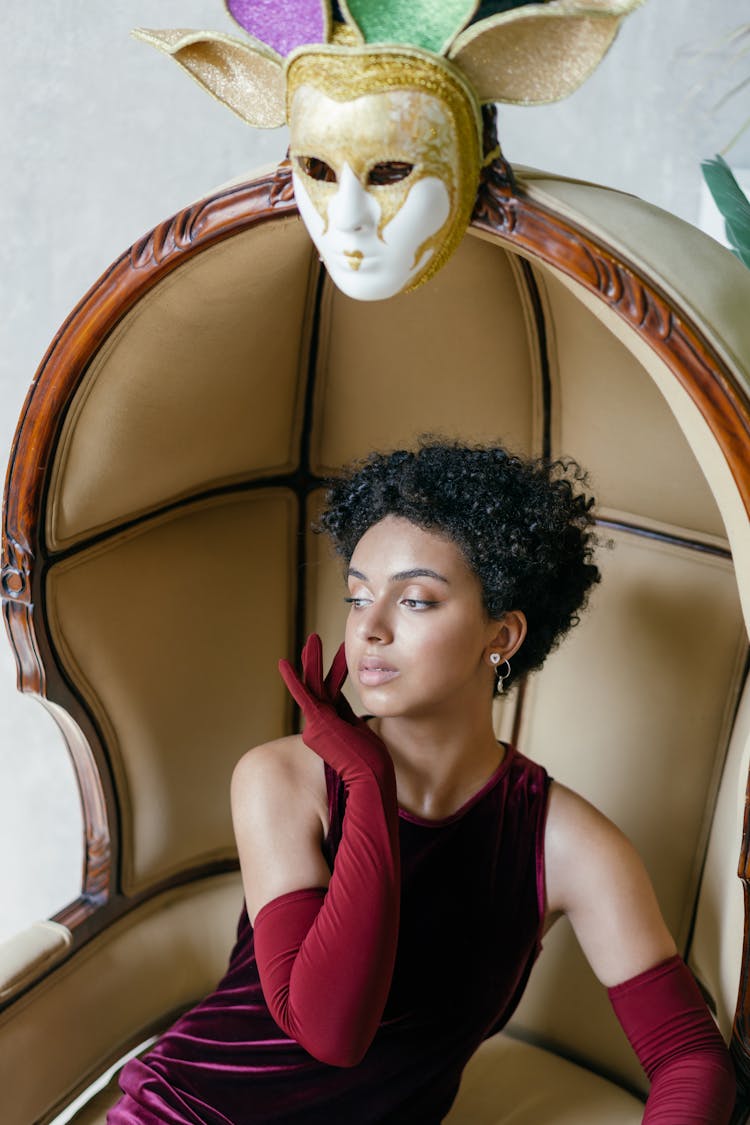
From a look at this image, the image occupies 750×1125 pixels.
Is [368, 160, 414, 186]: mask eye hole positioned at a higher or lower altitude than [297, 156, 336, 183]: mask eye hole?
lower

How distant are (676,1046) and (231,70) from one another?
1129 mm

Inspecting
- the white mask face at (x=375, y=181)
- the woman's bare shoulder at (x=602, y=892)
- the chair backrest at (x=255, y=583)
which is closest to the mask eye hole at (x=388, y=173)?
the white mask face at (x=375, y=181)

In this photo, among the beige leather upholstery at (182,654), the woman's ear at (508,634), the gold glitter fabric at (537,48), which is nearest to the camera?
the gold glitter fabric at (537,48)

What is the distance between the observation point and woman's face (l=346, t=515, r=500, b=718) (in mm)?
1305

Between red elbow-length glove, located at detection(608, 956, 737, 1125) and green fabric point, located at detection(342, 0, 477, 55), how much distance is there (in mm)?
995

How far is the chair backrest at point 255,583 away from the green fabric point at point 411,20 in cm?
30

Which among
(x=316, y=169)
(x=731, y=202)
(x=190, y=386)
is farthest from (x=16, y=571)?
(x=731, y=202)

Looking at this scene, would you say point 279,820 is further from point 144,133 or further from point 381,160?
point 144,133

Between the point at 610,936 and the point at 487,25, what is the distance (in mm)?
960

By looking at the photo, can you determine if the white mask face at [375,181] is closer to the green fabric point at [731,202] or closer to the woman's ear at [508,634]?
the woman's ear at [508,634]

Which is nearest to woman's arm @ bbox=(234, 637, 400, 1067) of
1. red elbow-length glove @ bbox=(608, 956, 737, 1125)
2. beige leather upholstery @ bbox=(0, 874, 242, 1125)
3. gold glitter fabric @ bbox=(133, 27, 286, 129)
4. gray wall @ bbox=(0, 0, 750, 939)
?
red elbow-length glove @ bbox=(608, 956, 737, 1125)

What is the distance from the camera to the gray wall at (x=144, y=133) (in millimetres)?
2051

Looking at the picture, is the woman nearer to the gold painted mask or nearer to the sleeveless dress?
the sleeveless dress

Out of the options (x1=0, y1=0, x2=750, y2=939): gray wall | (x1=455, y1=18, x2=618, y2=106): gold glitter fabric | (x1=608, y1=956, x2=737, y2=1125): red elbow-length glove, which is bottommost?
(x1=608, y1=956, x2=737, y2=1125): red elbow-length glove
